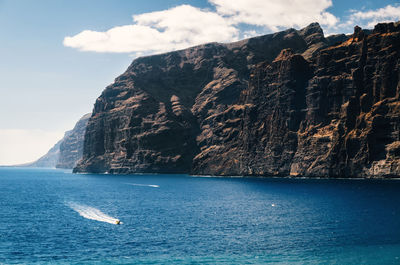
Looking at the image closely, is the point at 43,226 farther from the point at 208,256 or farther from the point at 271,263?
the point at 271,263

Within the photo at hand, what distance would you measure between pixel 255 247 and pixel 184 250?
10.5 m

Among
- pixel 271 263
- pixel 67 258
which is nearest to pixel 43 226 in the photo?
pixel 67 258

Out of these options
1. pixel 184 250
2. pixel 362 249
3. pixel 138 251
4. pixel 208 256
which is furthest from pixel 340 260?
pixel 138 251

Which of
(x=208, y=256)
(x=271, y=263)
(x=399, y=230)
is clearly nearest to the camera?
(x=271, y=263)

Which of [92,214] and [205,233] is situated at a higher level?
[205,233]

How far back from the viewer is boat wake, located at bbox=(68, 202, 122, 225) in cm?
8532

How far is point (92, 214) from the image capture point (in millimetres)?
94562

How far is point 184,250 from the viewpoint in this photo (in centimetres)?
5869

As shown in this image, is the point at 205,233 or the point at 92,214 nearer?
the point at 205,233

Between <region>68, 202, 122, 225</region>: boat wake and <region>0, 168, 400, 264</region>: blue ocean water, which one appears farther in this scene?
<region>68, 202, 122, 225</region>: boat wake

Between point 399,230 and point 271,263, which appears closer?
point 271,263

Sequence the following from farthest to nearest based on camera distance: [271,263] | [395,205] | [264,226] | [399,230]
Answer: [395,205] → [264,226] → [399,230] → [271,263]

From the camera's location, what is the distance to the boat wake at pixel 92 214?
85325 millimetres

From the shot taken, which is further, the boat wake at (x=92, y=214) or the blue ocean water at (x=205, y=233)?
the boat wake at (x=92, y=214)
